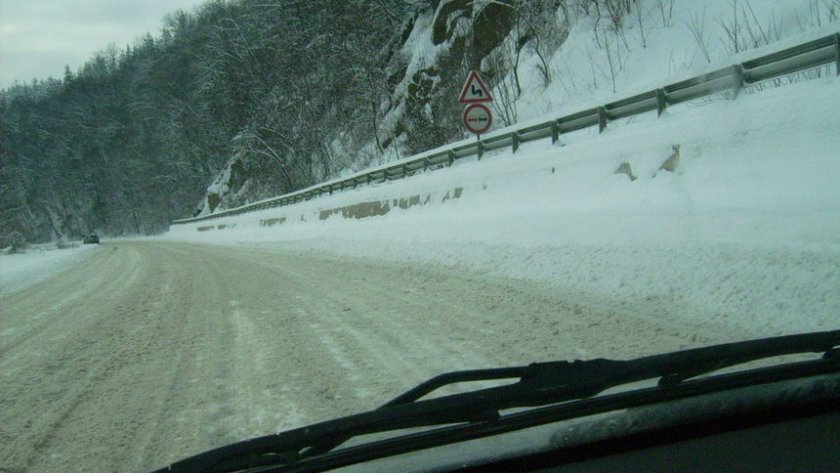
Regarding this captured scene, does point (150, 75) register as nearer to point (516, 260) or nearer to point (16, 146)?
point (16, 146)

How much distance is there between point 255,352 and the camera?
5.65 metres

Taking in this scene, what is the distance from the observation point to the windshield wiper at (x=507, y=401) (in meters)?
1.95

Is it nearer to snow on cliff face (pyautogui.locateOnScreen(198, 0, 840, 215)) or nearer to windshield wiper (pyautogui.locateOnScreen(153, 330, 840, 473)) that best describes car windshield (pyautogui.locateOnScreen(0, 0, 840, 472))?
snow on cliff face (pyautogui.locateOnScreen(198, 0, 840, 215))

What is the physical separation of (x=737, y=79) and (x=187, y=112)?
74.1 metres

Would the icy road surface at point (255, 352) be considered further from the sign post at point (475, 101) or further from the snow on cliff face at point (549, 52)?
the snow on cliff face at point (549, 52)

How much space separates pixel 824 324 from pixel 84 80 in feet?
440

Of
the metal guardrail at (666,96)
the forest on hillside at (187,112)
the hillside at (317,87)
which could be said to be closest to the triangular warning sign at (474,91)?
the metal guardrail at (666,96)

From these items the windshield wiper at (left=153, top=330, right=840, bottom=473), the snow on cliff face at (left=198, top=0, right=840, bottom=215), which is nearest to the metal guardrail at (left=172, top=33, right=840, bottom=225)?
the snow on cliff face at (left=198, top=0, right=840, bottom=215)

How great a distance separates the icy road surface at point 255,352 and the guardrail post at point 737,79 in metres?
5.00

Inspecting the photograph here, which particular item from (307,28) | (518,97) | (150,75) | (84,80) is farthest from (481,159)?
(84,80)

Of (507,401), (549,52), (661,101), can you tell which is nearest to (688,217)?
(661,101)

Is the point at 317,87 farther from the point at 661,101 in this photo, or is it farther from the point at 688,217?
the point at 688,217

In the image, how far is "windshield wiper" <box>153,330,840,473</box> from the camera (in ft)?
6.40

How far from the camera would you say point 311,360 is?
5219mm
